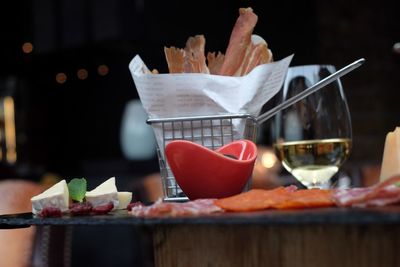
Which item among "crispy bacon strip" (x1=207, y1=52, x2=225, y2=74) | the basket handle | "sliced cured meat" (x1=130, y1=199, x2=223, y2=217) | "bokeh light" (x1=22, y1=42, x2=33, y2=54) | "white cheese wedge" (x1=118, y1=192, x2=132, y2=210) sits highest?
"bokeh light" (x1=22, y1=42, x2=33, y2=54)

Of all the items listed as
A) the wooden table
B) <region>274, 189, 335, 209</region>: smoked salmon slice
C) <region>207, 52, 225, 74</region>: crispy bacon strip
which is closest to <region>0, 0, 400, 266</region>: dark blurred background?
<region>207, 52, 225, 74</region>: crispy bacon strip

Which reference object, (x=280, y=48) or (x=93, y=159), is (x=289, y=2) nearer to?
(x=280, y=48)

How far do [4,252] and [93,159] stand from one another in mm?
4541

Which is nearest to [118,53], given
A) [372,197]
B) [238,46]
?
[238,46]

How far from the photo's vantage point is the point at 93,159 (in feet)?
20.3

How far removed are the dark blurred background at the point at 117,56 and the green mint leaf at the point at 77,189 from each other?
150 inches

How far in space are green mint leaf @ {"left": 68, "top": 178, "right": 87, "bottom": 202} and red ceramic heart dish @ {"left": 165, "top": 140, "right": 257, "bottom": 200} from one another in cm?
13

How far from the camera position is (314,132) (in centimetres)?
125

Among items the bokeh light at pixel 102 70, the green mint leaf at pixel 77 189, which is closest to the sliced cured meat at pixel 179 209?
the green mint leaf at pixel 77 189

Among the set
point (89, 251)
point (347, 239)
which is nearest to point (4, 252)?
point (347, 239)

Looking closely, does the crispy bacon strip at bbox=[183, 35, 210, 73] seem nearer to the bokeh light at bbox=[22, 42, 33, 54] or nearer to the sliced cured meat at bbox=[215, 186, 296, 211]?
the sliced cured meat at bbox=[215, 186, 296, 211]

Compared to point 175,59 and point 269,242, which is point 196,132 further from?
point 269,242

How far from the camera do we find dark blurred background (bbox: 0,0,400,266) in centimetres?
512

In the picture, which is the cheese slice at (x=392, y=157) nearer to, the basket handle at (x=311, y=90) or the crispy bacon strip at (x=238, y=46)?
the basket handle at (x=311, y=90)
